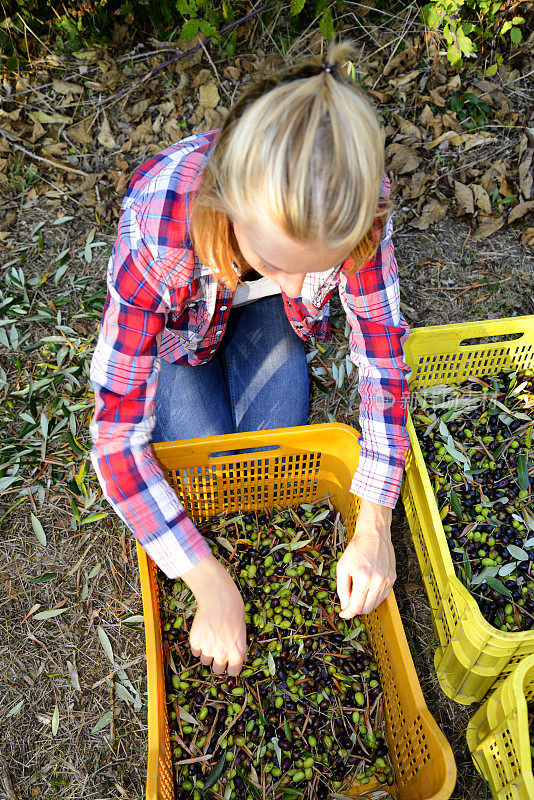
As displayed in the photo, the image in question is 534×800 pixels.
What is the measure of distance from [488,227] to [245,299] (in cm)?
148

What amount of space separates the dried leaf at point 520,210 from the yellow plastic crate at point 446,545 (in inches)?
30.0

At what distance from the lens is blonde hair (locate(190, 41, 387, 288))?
1.02 meters

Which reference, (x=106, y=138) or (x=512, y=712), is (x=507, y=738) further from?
(x=106, y=138)

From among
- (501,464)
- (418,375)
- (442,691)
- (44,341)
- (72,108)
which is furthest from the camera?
(72,108)

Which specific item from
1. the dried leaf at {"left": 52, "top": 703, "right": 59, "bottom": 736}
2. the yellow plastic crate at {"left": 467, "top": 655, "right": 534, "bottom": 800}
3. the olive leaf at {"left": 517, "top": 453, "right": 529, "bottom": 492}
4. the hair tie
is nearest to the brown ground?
the dried leaf at {"left": 52, "top": 703, "right": 59, "bottom": 736}

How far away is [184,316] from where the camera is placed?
1.79 meters

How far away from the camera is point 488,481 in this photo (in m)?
2.08

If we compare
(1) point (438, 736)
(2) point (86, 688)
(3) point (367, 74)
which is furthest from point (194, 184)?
(3) point (367, 74)

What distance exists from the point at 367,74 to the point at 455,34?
456 mm

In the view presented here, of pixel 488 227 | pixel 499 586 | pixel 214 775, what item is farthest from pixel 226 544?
pixel 488 227

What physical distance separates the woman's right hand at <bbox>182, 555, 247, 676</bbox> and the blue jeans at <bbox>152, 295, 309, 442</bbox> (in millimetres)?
702

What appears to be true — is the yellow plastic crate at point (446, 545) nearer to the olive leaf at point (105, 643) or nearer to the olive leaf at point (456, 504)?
the olive leaf at point (456, 504)

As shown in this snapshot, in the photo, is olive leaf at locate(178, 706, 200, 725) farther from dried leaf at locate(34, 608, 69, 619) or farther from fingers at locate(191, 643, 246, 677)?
dried leaf at locate(34, 608, 69, 619)

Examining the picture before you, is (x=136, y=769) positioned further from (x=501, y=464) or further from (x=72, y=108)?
(x=72, y=108)
